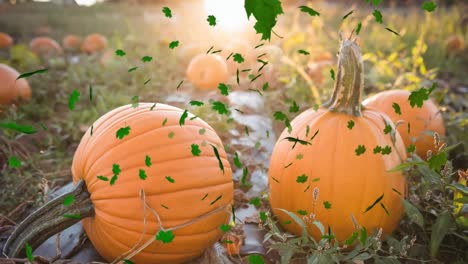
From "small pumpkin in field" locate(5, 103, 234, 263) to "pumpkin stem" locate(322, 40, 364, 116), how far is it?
2.03 ft

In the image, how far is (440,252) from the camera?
5.95 feet

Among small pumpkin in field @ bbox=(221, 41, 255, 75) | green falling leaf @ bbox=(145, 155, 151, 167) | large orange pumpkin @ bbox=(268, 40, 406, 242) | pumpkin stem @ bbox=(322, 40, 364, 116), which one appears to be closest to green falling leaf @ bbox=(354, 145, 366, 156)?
large orange pumpkin @ bbox=(268, 40, 406, 242)

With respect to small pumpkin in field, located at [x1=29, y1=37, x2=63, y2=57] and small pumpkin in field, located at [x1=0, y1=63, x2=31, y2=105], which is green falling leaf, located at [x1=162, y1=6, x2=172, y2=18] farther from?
small pumpkin in field, located at [x1=29, y1=37, x2=63, y2=57]

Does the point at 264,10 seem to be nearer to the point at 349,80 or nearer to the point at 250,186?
the point at 349,80

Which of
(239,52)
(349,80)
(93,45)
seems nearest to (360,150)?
(349,80)

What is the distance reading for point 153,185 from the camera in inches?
59.7

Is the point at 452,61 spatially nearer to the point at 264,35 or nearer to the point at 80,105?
the point at 80,105

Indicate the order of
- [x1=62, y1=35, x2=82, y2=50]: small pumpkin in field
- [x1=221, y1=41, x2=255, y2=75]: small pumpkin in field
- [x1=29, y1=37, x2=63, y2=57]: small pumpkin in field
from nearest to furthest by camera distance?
1. [x1=221, y1=41, x2=255, y2=75]: small pumpkin in field
2. [x1=29, y1=37, x2=63, y2=57]: small pumpkin in field
3. [x1=62, y1=35, x2=82, y2=50]: small pumpkin in field

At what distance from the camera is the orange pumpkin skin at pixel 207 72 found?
4121 mm

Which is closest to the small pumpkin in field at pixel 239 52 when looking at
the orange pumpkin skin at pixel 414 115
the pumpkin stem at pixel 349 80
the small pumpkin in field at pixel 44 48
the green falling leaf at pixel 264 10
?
the small pumpkin in field at pixel 44 48

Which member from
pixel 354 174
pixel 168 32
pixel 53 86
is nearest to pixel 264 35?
pixel 354 174

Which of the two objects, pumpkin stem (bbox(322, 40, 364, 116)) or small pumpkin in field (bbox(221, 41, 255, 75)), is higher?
pumpkin stem (bbox(322, 40, 364, 116))

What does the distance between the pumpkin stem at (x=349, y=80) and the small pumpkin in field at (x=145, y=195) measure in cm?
62

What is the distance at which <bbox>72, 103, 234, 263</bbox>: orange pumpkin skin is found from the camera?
1.53m
